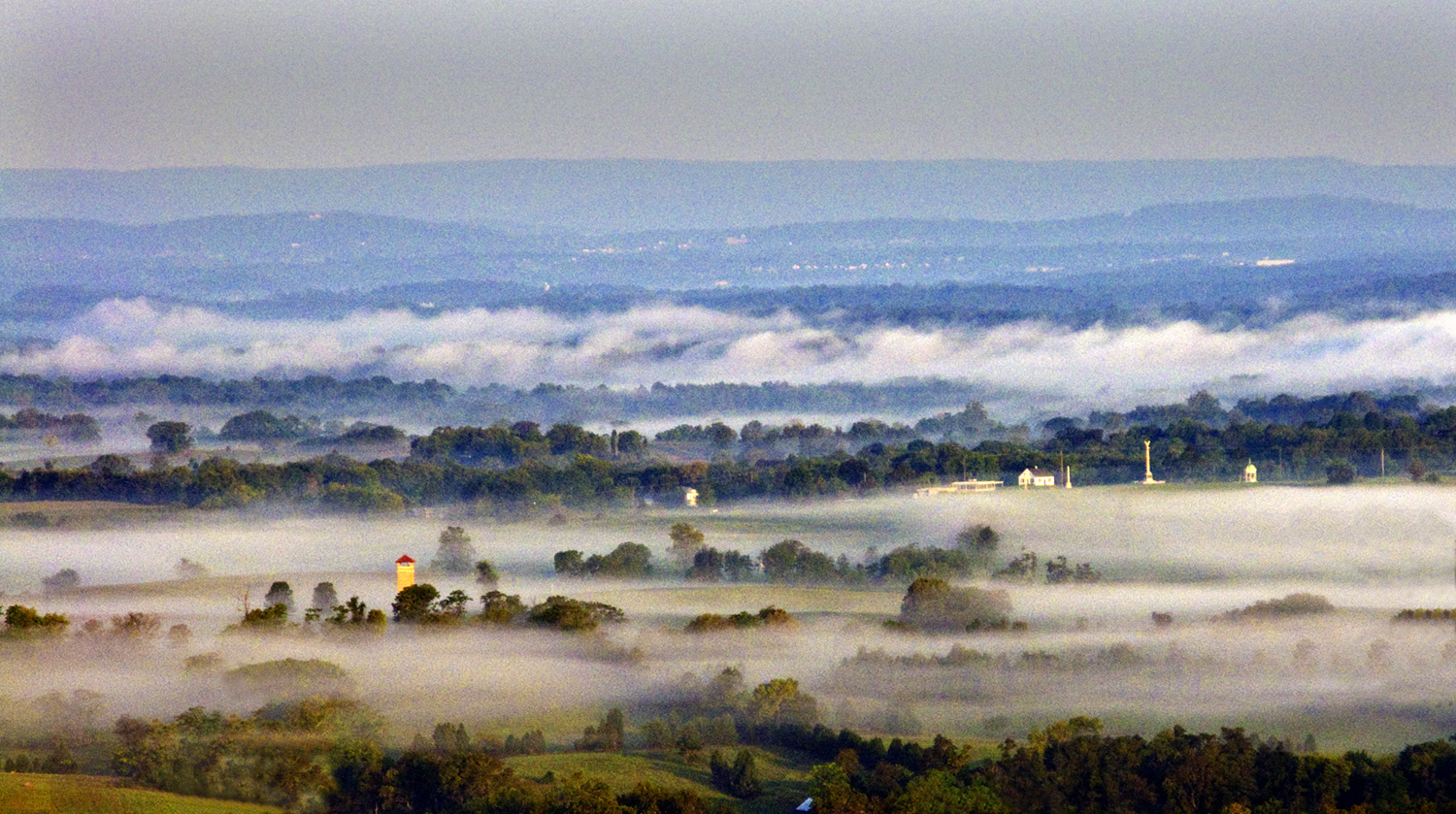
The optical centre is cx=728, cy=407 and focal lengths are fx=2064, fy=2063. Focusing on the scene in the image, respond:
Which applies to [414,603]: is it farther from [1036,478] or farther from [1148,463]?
[1148,463]

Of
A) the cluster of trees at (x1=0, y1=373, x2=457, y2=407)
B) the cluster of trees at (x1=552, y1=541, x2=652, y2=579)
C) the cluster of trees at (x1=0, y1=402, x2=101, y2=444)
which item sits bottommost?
the cluster of trees at (x1=552, y1=541, x2=652, y2=579)

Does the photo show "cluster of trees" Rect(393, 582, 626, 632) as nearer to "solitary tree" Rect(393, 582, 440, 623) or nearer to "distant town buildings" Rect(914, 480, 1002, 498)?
"solitary tree" Rect(393, 582, 440, 623)

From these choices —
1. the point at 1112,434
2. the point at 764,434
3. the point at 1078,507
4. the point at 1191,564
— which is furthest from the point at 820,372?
the point at 1191,564

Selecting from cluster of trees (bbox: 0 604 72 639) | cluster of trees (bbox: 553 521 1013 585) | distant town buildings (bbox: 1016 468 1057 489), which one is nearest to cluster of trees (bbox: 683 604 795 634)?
cluster of trees (bbox: 553 521 1013 585)

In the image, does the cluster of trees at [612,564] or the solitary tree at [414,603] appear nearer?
the solitary tree at [414,603]

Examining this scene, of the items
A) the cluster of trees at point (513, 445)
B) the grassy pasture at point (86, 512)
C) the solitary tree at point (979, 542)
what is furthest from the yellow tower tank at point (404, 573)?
the cluster of trees at point (513, 445)

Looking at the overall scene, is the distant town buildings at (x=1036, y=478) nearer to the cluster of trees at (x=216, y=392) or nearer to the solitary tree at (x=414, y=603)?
the solitary tree at (x=414, y=603)

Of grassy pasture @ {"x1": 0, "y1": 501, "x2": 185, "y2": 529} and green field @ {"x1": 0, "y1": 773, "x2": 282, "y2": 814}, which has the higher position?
grassy pasture @ {"x1": 0, "y1": 501, "x2": 185, "y2": 529}
